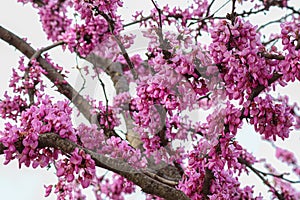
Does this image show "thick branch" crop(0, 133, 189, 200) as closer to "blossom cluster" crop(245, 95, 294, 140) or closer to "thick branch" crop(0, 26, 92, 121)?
"blossom cluster" crop(245, 95, 294, 140)

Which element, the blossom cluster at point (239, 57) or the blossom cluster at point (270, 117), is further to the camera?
the blossom cluster at point (270, 117)

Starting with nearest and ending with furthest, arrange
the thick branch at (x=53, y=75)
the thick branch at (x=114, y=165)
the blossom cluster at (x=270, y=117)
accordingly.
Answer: the thick branch at (x=114, y=165), the blossom cluster at (x=270, y=117), the thick branch at (x=53, y=75)

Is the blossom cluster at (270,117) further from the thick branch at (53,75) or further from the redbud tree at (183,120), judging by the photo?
the thick branch at (53,75)

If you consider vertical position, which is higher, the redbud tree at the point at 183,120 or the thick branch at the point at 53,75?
the thick branch at the point at 53,75

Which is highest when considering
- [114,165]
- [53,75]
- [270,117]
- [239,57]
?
[53,75]

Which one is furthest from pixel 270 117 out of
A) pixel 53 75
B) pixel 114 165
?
pixel 53 75

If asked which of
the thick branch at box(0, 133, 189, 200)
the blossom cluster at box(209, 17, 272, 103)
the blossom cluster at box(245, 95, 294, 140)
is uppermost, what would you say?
the blossom cluster at box(209, 17, 272, 103)

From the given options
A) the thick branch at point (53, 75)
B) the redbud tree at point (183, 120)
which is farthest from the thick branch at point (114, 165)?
the thick branch at point (53, 75)

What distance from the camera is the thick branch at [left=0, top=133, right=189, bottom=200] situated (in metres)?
1.92

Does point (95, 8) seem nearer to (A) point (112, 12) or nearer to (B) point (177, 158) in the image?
(A) point (112, 12)

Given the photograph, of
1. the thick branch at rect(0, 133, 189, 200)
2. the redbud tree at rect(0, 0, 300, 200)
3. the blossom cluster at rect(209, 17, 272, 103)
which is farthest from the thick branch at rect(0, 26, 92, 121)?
the blossom cluster at rect(209, 17, 272, 103)

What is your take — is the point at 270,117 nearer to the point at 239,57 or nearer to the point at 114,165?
the point at 239,57

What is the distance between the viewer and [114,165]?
77.4 inches

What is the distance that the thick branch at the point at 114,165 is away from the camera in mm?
1917
